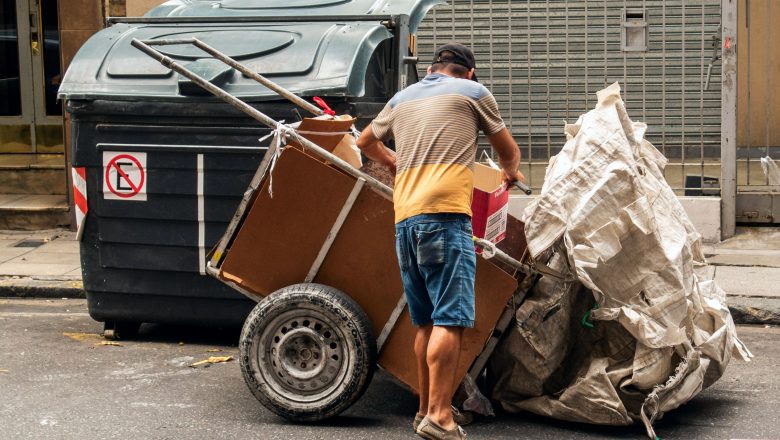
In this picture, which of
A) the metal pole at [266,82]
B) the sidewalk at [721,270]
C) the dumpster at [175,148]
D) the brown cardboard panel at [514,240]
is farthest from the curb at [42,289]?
the brown cardboard panel at [514,240]

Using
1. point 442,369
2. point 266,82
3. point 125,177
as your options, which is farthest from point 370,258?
point 125,177

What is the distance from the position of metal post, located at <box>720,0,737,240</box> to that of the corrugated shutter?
8 cm

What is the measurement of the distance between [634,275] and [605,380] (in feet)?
1.51

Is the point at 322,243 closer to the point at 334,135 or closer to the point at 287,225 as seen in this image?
the point at 287,225

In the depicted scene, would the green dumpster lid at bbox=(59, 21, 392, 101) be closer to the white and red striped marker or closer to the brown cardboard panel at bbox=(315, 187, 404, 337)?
the white and red striped marker

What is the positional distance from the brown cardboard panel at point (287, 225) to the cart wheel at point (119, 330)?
1.60 m

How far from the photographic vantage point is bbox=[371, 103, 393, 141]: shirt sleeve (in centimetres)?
504

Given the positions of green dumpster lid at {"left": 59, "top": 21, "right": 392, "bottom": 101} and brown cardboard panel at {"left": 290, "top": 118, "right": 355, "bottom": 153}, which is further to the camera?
green dumpster lid at {"left": 59, "top": 21, "right": 392, "bottom": 101}

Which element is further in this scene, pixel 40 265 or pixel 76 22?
pixel 76 22

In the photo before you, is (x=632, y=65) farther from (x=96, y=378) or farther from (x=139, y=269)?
(x=96, y=378)

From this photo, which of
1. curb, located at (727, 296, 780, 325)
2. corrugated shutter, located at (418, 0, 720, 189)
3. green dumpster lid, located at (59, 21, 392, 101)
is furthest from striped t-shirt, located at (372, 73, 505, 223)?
corrugated shutter, located at (418, 0, 720, 189)

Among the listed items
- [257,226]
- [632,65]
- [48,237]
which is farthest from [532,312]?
[48,237]

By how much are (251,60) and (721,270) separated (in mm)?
3809

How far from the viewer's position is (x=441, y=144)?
15.8 ft
